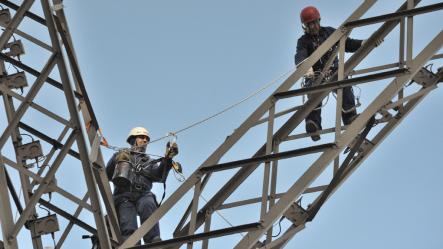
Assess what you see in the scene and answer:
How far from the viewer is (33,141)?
14.9 meters

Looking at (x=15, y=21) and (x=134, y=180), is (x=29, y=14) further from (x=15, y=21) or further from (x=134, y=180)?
(x=134, y=180)

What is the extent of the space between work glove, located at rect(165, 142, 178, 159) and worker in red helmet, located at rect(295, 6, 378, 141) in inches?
71.6

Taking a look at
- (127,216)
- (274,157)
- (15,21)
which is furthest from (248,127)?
(15,21)

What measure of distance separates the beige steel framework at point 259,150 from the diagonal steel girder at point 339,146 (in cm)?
1

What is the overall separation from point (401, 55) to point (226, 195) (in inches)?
112

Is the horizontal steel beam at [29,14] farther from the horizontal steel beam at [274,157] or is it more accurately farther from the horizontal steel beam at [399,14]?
the horizontal steel beam at [399,14]

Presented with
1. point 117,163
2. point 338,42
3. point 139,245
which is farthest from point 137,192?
point 338,42

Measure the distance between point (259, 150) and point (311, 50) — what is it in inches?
100

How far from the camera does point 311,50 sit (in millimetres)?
16422

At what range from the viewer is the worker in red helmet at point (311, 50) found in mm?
14758

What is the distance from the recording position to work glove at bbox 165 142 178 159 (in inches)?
592

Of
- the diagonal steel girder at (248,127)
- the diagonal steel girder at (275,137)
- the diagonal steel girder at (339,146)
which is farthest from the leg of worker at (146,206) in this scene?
the diagonal steel girder at (339,146)

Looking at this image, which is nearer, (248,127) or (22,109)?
(22,109)

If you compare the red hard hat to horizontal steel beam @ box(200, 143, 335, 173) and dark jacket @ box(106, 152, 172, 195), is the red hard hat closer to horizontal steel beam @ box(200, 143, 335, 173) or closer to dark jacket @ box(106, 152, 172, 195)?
dark jacket @ box(106, 152, 172, 195)
